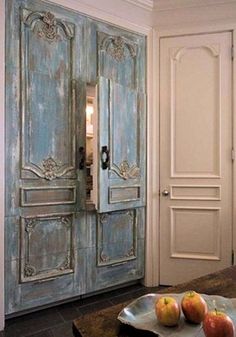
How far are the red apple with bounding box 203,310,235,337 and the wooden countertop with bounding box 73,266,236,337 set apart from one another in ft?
0.55

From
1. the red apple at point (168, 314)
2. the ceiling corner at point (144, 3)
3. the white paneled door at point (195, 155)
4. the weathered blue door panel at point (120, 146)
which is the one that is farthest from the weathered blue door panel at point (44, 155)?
the red apple at point (168, 314)

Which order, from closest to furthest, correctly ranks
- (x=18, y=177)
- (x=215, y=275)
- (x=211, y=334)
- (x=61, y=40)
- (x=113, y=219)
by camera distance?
(x=211, y=334) < (x=215, y=275) < (x=18, y=177) < (x=61, y=40) < (x=113, y=219)

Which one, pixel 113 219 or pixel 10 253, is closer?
pixel 10 253

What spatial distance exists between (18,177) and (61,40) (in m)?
1.17

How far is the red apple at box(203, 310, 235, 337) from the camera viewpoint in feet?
2.69

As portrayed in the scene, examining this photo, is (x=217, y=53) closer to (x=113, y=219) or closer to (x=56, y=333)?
(x=113, y=219)

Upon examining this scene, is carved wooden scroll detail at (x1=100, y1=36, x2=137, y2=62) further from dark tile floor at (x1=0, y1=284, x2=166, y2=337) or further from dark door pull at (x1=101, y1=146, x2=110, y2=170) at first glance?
dark tile floor at (x1=0, y1=284, x2=166, y2=337)

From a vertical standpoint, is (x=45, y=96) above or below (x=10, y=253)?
above

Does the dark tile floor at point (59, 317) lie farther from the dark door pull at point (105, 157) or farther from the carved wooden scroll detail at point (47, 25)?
the carved wooden scroll detail at point (47, 25)

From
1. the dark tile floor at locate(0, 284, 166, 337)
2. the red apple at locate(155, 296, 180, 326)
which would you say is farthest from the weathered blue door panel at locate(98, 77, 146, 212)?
the red apple at locate(155, 296, 180, 326)

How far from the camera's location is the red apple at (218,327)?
819 millimetres

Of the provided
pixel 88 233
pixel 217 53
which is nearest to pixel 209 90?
pixel 217 53

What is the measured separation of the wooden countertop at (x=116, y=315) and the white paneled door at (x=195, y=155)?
1665 millimetres

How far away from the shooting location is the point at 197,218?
3047 mm
